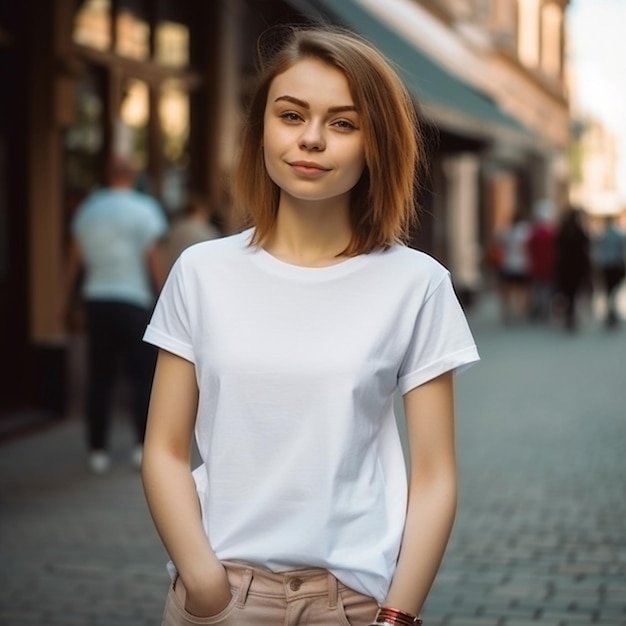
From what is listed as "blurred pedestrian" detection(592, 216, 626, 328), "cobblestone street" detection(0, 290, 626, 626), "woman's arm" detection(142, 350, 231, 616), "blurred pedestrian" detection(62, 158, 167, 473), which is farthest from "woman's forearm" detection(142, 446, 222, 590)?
"blurred pedestrian" detection(592, 216, 626, 328)

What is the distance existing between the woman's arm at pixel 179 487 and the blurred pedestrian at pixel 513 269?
20151 mm

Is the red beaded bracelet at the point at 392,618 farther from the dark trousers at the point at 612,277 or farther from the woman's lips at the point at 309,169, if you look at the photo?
the dark trousers at the point at 612,277

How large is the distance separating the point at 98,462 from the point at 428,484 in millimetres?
6169

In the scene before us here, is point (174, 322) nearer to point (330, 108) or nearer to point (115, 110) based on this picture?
point (330, 108)

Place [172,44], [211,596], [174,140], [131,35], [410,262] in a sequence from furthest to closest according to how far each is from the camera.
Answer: [174,140] < [172,44] < [131,35] < [410,262] < [211,596]

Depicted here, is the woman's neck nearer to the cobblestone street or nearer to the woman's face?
the woman's face

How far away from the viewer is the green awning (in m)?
11.2

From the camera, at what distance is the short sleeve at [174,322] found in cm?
234

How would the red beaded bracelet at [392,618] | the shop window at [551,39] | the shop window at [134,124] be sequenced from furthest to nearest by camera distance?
1. the shop window at [551,39]
2. the shop window at [134,124]
3. the red beaded bracelet at [392,618]

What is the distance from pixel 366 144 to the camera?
2.30 metres

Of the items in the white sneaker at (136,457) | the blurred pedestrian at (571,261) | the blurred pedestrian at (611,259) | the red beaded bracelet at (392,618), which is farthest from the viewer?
the blurred pedestrian at (611,259)

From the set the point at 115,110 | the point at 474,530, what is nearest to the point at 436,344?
the point at 474,530

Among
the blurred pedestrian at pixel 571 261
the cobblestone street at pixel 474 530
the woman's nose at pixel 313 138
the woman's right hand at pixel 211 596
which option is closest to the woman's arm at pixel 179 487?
the woman's right hand at pixel 211 596

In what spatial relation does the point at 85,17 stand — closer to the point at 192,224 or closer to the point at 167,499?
the point at 192,224
